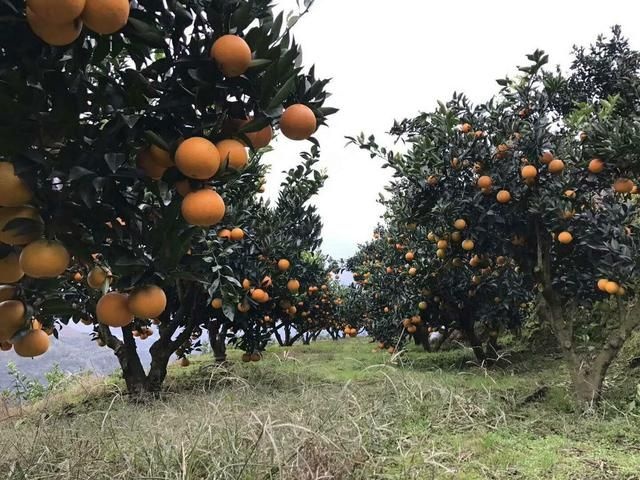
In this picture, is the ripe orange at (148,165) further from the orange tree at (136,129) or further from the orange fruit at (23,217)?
the orange fruit at (23,217)

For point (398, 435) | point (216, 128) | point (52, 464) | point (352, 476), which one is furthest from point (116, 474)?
point (216, 128)

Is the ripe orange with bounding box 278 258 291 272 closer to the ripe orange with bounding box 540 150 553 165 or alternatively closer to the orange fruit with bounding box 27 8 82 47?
the ripe orange with bounding box 540 150 553 165

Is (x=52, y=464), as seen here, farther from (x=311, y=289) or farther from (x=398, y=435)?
(x=311, y=289)

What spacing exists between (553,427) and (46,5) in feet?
13.9

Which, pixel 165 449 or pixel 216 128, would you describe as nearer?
pixel 216 128

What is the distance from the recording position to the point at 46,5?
1.19m

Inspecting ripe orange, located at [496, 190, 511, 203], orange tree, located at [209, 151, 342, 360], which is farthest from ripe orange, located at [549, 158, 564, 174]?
orange tree, located at [209, 151, 342, 360]

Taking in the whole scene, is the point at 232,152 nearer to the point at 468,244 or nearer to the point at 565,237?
the point at 565,237

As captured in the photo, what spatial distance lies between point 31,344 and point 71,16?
49.1 inches

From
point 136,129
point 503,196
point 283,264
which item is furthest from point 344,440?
point 283,264

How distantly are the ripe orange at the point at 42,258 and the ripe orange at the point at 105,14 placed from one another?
621 millimetres

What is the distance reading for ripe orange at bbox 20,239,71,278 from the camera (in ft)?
4.92

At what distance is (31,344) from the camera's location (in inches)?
76.7

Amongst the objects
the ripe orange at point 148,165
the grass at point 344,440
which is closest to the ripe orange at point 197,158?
the ripe orange at point 148,165
